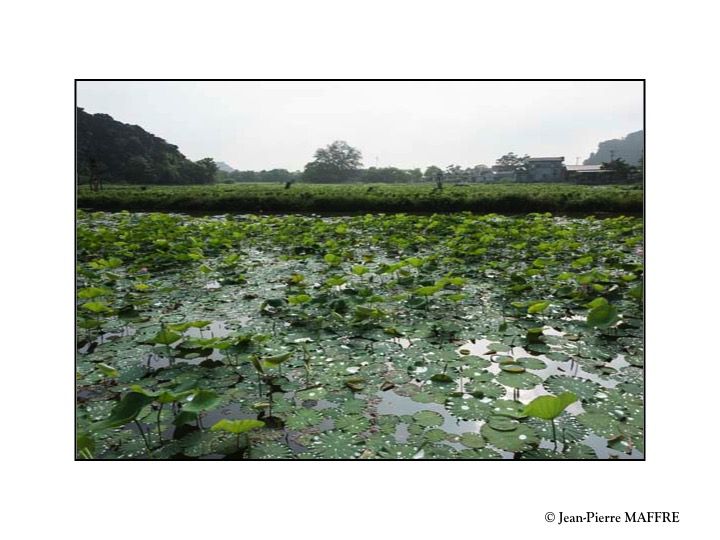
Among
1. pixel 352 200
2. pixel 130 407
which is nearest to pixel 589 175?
pixel 352 200

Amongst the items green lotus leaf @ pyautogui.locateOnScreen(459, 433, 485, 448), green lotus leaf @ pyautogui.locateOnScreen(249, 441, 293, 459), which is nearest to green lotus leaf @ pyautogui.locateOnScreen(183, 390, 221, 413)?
green lotus leaf @ pyautogui.locateOnScreen(249, 441, 293, 459)

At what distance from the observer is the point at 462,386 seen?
1923 millimetres

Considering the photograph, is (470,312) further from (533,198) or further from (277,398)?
(533,198)

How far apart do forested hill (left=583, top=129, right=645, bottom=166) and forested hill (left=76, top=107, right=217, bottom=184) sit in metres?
4.42

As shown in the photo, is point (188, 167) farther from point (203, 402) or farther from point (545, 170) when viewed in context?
point (203, 402)

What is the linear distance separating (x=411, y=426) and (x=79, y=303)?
2.63 metres

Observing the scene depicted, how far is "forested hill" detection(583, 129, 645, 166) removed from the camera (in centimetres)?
272

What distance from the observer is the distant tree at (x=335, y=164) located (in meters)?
17.5

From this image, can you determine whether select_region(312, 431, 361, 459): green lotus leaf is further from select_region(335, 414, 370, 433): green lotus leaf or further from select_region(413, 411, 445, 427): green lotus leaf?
select_region(413, 411, 445, 427): green lotus leaf

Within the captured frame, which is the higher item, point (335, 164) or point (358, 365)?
point (335, 164)

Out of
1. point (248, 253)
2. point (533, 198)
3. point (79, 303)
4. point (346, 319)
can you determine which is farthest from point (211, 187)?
point (346, 319)

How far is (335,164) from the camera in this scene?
17969 mm

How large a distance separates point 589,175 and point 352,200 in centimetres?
547

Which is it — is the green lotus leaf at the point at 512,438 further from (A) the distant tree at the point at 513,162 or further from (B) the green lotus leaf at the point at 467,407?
(A) the distant tree at the point at 513,162
